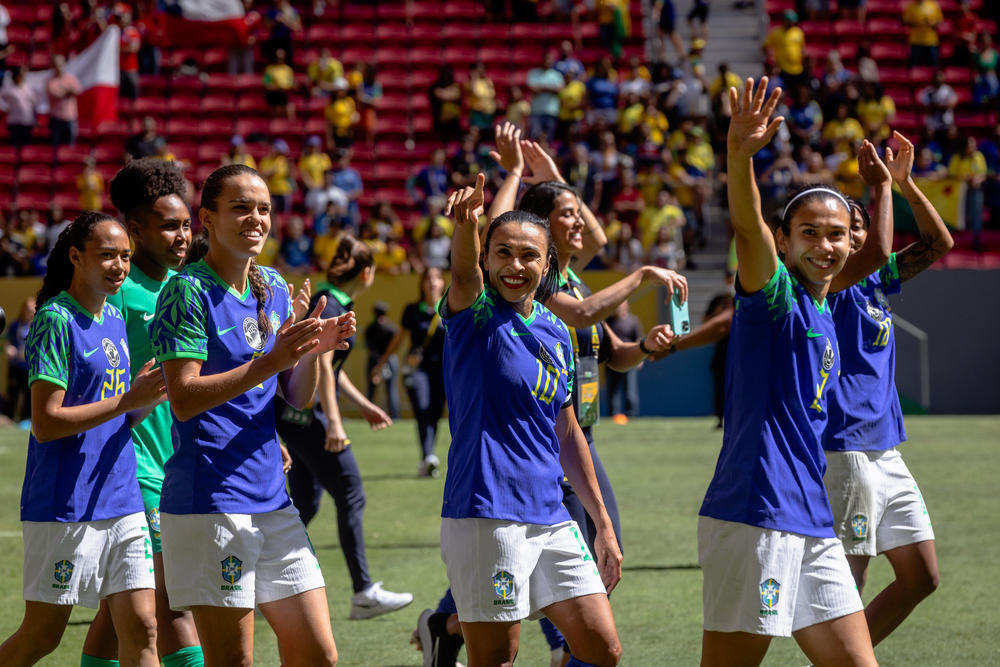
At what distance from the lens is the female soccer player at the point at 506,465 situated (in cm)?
392

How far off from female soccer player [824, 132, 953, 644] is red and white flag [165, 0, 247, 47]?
847 inches

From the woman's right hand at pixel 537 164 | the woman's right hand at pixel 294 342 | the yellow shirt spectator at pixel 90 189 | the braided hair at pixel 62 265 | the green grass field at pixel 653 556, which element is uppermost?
the yellow shirt spectator at pixel 90 189

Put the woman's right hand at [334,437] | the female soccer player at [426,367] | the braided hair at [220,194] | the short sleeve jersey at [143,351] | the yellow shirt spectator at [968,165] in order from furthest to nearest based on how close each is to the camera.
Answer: the yellow shirt spectator at [968,165], the female soccer player at [426,367], the woman's right hand at [334,437], the short sleeve jersey at [143,351], the braided hair at [220,194]

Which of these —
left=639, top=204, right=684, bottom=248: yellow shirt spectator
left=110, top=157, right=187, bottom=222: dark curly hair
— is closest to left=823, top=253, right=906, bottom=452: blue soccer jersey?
left=110, top=157, right=187, bottom=222: dark curly hair

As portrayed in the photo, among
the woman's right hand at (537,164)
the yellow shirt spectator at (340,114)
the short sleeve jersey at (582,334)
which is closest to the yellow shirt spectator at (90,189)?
the yellow shirt spectator at (340,114)

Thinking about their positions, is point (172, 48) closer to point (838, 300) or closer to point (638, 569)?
point (638, 569)

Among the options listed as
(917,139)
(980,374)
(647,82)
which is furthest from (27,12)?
(980,374)

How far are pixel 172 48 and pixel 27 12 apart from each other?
3459 millimetres

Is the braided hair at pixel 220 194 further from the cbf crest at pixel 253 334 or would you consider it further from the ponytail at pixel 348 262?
the ponytail at pixel 348 262

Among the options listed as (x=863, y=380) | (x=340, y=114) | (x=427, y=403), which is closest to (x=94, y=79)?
(x=340, y=114)

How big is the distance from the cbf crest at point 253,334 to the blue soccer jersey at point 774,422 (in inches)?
57.9

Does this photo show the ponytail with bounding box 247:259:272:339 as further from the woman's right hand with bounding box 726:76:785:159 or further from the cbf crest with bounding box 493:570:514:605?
the woman's right hand with bounding box 726:76:785:159

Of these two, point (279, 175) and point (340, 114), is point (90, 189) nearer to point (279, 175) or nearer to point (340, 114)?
point (279, 175)

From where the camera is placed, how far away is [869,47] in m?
24.3
